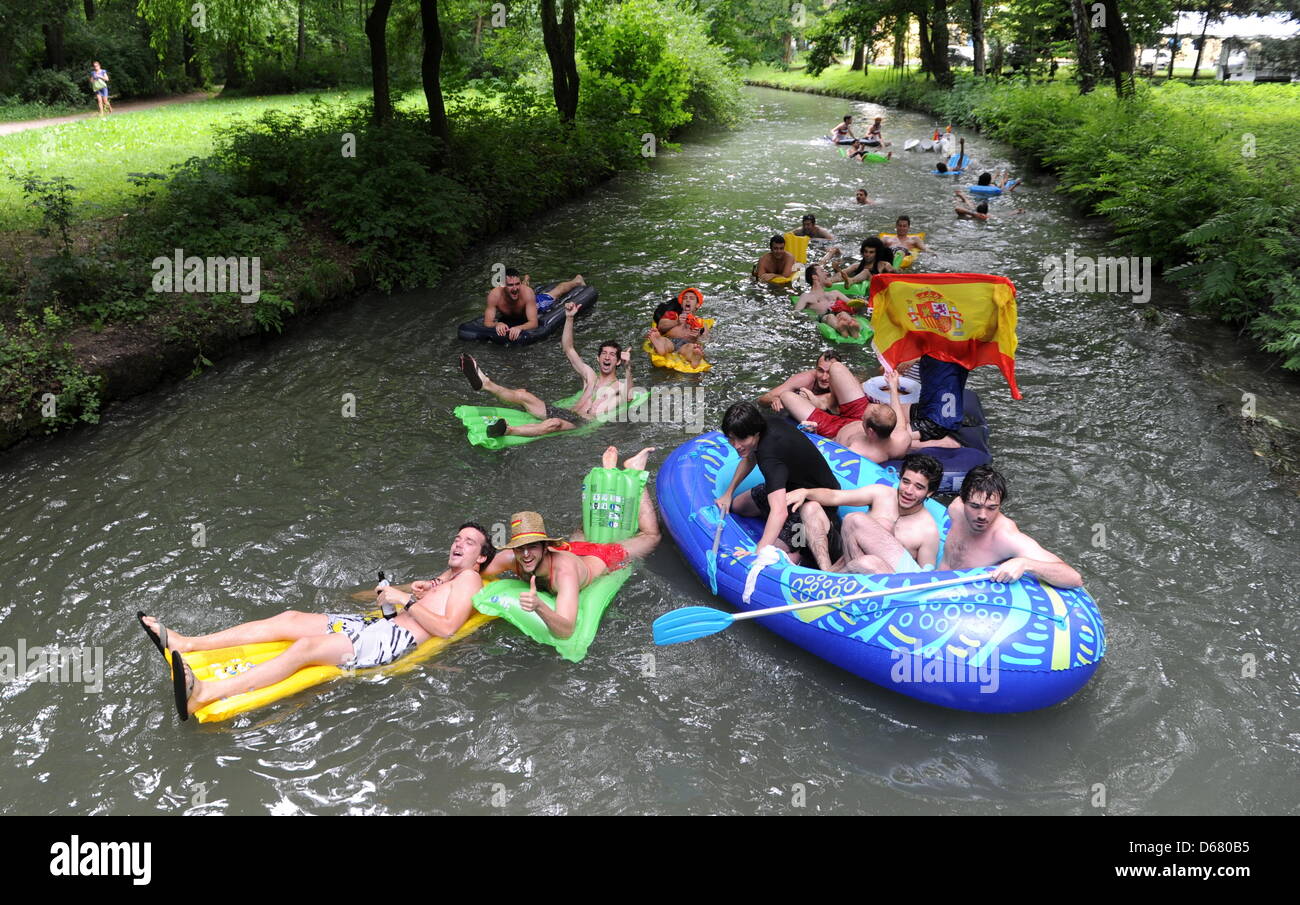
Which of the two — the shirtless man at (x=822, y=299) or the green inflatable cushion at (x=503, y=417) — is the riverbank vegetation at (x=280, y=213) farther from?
the shirtless man at (x=822, y=299)

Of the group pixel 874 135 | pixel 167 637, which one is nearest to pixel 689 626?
pixel 167 637

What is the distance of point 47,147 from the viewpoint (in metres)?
14.6

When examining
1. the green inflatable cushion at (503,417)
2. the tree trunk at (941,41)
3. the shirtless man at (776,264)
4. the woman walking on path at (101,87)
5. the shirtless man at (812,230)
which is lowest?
the green inflatable cushion at (503,417)

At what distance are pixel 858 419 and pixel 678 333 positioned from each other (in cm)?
269

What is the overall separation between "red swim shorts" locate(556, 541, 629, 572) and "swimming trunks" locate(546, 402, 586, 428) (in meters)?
2.14

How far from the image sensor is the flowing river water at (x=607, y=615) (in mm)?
4168

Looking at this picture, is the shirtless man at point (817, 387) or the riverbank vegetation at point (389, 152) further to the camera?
the riverbank vegetation at point (389, 152)

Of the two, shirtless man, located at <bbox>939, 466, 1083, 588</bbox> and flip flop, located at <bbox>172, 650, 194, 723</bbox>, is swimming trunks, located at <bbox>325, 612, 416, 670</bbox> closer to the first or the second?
flip flop, located at <bbox>172, 650, 194, 723</bbox>

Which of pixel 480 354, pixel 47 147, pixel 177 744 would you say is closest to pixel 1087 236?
pixel 480 354

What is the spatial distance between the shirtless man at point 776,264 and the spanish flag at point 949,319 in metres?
4.36

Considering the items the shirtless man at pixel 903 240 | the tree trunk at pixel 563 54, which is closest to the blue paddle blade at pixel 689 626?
the shirtless man at pixel 903 240

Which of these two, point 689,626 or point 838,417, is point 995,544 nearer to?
point 689,626

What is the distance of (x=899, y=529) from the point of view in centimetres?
505

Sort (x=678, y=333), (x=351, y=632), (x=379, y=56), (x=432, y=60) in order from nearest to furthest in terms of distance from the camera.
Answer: (x=351, y=632), (x=678, y=333), (x=379, y=56), (x=432, y=60)
